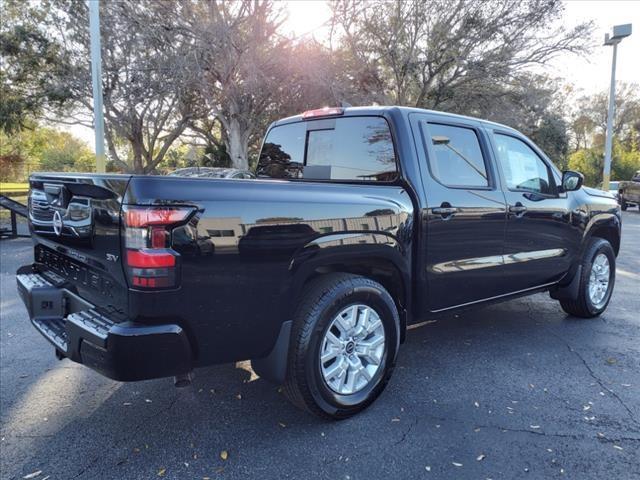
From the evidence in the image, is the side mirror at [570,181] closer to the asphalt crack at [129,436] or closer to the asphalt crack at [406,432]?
the asphalt crack at [406,432]

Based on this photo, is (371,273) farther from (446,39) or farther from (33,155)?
(33,155)

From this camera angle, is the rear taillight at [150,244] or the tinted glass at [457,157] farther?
the tinted glass at [457,157]

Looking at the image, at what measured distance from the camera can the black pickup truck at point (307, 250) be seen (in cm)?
235

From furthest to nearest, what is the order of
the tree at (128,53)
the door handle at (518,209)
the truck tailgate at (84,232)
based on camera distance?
the tree at (128,53), the door handle at (518,209), the truck tailgate at (84,232)

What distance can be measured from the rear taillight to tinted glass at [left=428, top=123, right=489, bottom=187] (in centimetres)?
204

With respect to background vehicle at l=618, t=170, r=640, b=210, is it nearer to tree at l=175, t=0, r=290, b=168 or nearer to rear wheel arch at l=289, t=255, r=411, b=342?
tree at l=175, t=0, r=290, b=168

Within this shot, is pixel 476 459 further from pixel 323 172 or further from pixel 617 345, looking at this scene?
pixel 617 345

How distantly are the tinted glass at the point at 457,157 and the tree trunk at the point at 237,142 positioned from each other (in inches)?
705

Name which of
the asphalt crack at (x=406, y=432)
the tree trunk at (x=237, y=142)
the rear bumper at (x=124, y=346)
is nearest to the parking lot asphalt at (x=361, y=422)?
the asphalt crack at (x=406, y=432)

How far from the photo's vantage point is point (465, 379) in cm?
372

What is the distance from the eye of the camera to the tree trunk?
21.1 m

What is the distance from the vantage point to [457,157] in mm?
3854

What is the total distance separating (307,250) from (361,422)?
117 cm

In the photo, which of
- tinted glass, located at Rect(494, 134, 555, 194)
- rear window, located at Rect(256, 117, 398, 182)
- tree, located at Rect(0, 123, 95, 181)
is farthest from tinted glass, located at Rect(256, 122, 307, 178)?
tree, located at Rect(0, 123, 95, 181)
